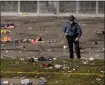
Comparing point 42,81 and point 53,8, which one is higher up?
point 42,81

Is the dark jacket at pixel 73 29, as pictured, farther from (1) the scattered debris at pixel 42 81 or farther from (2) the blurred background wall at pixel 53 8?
(2) the blurred background wall at pixel 53 8

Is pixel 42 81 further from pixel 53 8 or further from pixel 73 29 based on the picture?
pixel 53 8

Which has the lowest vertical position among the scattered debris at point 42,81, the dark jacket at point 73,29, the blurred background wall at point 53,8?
the blurred background wall at point 53,8

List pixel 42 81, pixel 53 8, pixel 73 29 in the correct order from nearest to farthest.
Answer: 1. pixel 42 81
2. pixel 73 29
3. pixel 53 8

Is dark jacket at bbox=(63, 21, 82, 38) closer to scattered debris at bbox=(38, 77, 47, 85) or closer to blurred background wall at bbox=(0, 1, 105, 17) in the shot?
scattered debris at bbox=(38, 77, 47, 85)

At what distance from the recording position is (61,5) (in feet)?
186

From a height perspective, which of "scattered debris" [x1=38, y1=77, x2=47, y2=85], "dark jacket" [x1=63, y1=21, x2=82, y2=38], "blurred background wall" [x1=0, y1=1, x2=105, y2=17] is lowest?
"blurred background wall" [x1=0, y1=1, x2=105, y2=17]

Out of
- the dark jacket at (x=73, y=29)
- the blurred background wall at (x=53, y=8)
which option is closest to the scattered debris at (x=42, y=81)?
the dark jacket at (x=73, y=29)

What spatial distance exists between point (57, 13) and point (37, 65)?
42960mm

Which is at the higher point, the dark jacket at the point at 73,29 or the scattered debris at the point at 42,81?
the dark jacket at the point at 73,29

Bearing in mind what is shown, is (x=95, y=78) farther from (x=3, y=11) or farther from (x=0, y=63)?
(x=3, y=11)

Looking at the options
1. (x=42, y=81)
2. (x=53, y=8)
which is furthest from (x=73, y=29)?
(x=53, y=8)

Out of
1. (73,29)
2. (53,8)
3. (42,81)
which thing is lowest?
(53,8)

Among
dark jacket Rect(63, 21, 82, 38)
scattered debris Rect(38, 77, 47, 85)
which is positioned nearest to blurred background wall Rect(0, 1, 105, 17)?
dark jacket Rect(63, 21, 82, 38)
